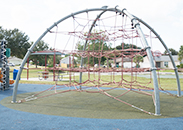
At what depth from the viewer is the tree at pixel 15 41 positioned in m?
37.1

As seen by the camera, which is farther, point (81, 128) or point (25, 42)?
point (25, 42)

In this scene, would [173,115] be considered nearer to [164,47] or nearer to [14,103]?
[164,47]

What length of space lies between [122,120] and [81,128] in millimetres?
1306

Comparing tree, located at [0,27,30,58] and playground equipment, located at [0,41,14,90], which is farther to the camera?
tree, located at [0,27,30,58]

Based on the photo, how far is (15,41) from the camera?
1479 inches

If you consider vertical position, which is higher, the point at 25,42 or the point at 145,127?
the point at 25,42

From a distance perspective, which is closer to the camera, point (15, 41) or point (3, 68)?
point (3, 68)

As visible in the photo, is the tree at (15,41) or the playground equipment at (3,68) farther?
the tree at (15,41)

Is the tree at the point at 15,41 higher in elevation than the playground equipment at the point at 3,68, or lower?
higher

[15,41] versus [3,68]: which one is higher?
[15,41]

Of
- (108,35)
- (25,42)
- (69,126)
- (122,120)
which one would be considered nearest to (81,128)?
(69,126)

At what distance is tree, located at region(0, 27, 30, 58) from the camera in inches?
1462

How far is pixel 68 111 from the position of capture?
5797mm

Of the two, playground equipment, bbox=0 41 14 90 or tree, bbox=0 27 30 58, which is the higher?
tree, bbox=0 27 30 58
